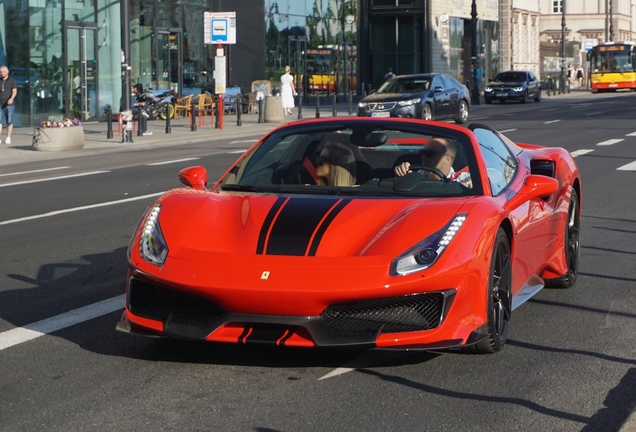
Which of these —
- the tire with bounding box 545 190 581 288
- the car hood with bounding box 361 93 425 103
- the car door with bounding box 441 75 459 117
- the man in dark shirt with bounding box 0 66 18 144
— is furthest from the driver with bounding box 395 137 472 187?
the car door with bounding box 441 75 459 117

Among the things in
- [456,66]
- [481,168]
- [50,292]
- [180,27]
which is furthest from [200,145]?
[456,66]

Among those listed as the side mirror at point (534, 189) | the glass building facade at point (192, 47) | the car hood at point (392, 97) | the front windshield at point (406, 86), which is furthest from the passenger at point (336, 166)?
the front windshield at point (406, 86)

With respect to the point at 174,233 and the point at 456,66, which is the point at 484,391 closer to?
the point at 174,233

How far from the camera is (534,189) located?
6527 mm

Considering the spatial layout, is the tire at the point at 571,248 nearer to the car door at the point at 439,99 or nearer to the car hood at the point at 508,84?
the car door at the point at 439,99

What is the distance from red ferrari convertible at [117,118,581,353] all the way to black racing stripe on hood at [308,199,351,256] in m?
0.01

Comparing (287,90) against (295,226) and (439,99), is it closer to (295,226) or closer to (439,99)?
(439,99)

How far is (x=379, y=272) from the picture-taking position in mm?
5148

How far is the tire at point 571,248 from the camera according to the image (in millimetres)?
7594

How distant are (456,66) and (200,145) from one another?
126 feet

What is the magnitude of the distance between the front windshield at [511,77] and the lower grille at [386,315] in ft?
157

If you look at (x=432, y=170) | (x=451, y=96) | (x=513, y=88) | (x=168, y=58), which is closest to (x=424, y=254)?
(x=432, y=170)

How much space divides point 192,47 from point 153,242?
35.6 metres

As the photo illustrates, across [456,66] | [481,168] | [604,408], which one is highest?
[456,66]
